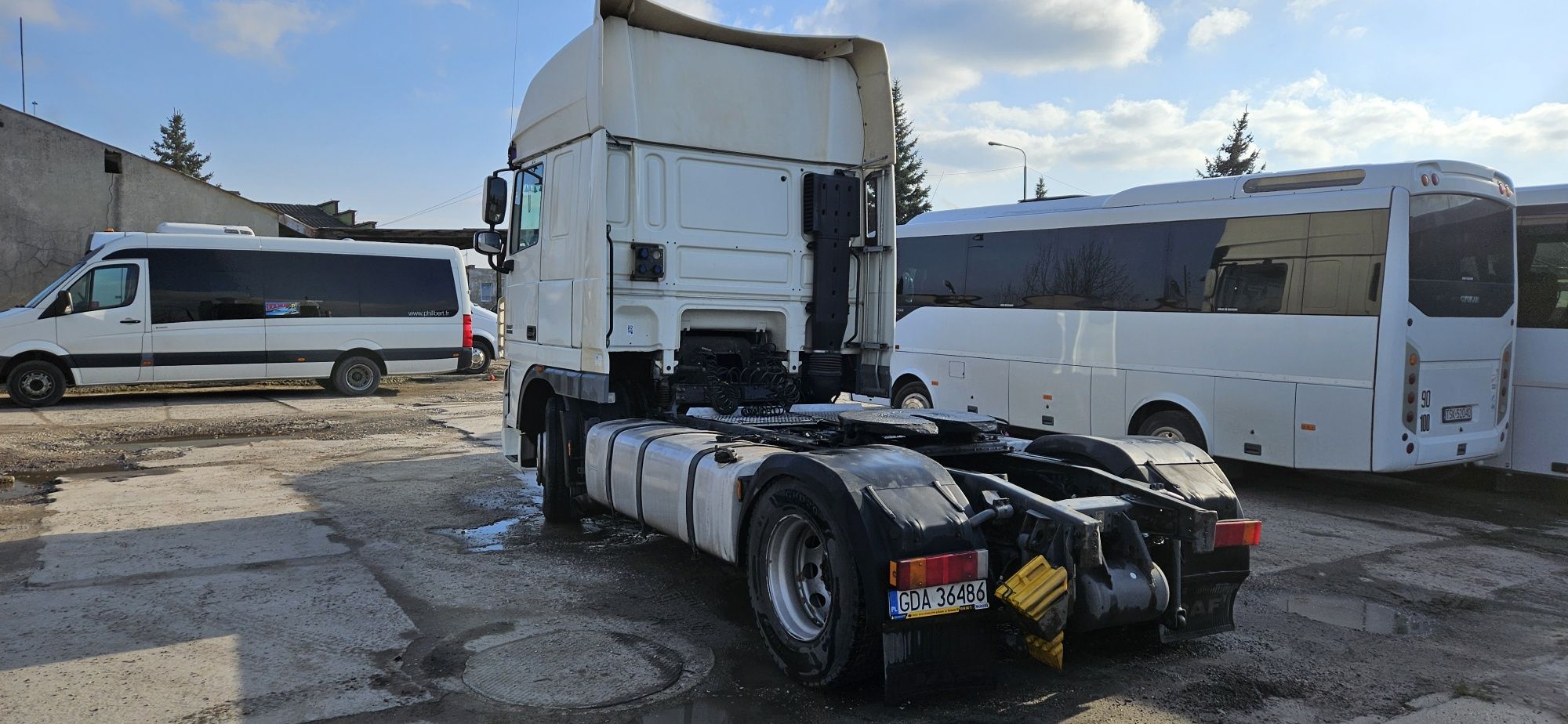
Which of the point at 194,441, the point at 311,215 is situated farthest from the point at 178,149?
the point at 194,441

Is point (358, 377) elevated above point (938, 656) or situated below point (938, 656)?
above

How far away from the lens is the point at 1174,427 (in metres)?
10.5

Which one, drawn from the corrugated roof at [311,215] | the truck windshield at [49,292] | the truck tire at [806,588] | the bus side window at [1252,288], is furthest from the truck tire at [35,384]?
the corrugated roof at [311,215]

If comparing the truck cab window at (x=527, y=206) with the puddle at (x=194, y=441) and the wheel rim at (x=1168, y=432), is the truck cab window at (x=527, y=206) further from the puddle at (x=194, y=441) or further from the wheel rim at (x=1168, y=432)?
the wheel rim at (x=1168, y=432)

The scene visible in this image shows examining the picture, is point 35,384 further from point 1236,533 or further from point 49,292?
point 1236,533

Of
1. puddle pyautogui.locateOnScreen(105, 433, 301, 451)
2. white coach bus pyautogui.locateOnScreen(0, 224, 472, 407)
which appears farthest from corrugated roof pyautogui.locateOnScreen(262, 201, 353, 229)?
puddle pyautogui.locateOnScreen(105, 433, 301, 451)

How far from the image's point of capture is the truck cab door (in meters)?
15.8

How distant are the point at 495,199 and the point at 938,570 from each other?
5928 mm

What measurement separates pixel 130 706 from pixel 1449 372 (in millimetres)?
10354

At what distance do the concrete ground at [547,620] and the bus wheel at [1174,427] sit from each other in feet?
3.25

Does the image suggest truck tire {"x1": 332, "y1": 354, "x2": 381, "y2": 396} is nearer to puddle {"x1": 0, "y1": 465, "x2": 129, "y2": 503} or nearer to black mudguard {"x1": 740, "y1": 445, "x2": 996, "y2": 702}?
puddle {"x1": 0, "y1": 465, "x2": 129, "y2": 503}

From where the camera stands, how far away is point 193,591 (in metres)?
5.77

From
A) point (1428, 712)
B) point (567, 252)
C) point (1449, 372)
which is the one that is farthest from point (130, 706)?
point (1449, 372)

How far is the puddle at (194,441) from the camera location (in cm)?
1196
